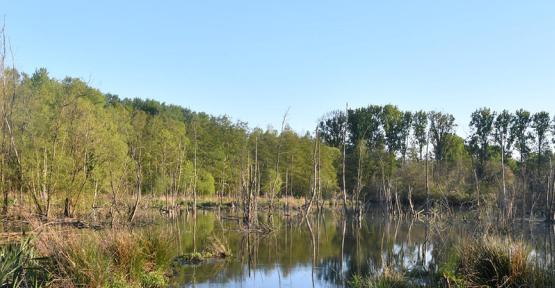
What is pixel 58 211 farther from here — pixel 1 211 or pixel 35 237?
pixel 35 237

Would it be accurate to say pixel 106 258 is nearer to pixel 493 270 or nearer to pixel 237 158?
pixel 493 270

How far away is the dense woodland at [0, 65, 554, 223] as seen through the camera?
1271 inches

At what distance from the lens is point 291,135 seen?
7138cm

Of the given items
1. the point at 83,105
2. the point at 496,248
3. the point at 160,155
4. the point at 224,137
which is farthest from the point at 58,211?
the point at 224,137

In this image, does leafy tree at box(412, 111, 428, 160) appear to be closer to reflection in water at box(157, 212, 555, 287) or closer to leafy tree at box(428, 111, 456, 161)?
leafy tree at box(428, 111, 456, 161)

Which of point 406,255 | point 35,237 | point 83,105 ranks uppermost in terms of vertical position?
point 83,105

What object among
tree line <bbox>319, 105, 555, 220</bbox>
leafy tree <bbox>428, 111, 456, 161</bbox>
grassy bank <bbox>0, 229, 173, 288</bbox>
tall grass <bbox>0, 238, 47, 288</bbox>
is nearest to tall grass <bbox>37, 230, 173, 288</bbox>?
grassy bank <bbox>0, 229, 173, 288</bbox>

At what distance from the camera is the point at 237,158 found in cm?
6362

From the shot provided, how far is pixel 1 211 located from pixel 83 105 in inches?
494

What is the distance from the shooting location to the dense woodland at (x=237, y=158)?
32.3 metres

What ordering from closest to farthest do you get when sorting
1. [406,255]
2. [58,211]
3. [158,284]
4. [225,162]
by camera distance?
[158,284], [406,255], [58,211], [225,162]

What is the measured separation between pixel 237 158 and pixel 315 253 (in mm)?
40460

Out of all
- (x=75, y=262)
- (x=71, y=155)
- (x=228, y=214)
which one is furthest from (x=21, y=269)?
(x=228, y=214)

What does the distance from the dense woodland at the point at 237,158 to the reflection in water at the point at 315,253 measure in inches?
125
